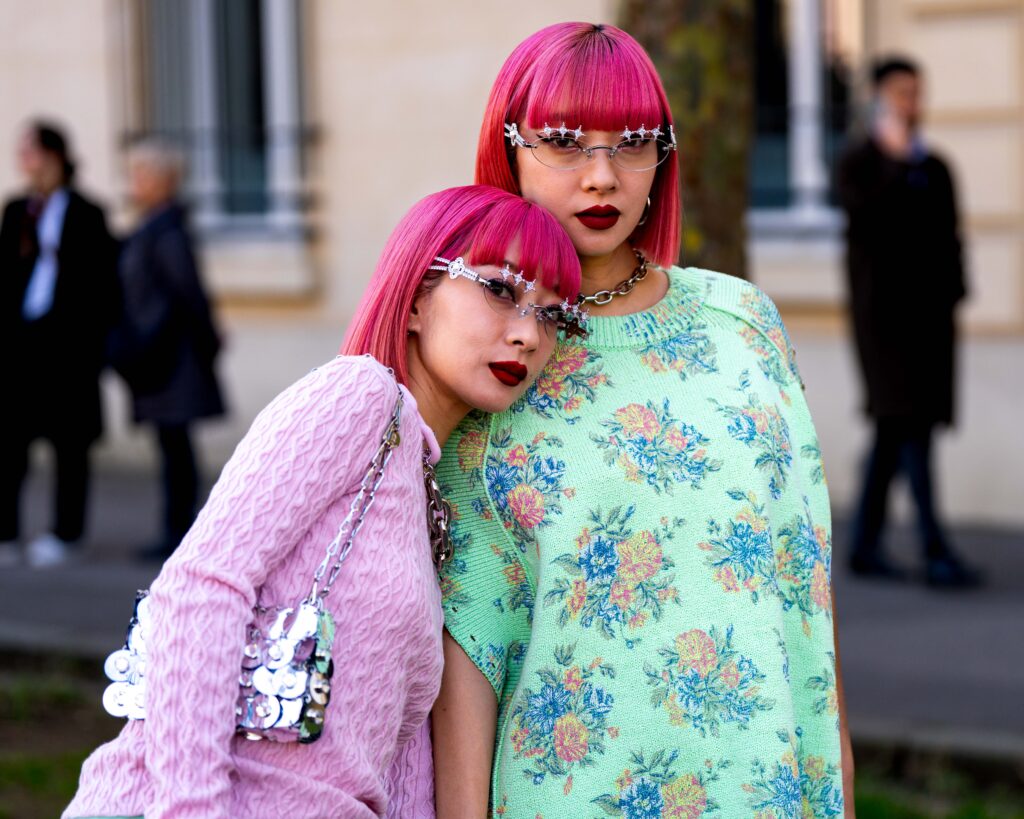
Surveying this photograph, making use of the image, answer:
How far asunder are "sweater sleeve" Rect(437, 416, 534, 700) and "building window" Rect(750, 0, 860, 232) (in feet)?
23.5

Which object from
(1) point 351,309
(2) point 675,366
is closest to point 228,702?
(2) point 675,366

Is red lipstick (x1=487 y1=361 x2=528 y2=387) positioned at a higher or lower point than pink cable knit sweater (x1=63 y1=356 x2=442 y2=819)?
higher

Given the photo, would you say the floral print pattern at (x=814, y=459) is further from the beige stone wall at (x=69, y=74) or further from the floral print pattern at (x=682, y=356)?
the beige stone wall at (x=69, y=74)

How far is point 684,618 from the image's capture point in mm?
2148

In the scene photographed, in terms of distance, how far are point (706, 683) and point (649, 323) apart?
0.48 metres

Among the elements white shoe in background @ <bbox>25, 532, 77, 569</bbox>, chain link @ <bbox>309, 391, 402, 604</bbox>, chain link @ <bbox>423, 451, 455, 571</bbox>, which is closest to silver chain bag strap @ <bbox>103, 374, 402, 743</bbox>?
chain link @ <bbox>309, 391, 402, 604</bbox>

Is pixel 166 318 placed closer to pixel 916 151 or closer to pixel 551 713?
pixel 916 151

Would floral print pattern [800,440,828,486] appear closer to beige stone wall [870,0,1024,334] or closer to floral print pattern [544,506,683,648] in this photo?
floral print pattern [544,506,683,648]

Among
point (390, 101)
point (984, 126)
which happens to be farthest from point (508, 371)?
point (390, 101)

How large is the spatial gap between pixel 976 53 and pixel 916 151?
1469mm

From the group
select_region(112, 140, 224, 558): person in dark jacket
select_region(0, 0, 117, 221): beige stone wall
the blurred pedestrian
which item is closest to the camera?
select_region(112, 140, 224, 558): person in dark jacket

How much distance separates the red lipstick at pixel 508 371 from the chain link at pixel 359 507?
0.15 metres

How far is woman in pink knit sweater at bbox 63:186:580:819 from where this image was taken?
180 cm

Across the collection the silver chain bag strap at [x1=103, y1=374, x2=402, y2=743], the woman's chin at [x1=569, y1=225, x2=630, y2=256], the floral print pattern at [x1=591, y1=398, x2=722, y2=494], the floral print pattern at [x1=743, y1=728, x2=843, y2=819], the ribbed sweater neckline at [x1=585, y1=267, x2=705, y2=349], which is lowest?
the floral print pattern at [x1=743, y1=728, x2=843, y2=819]
